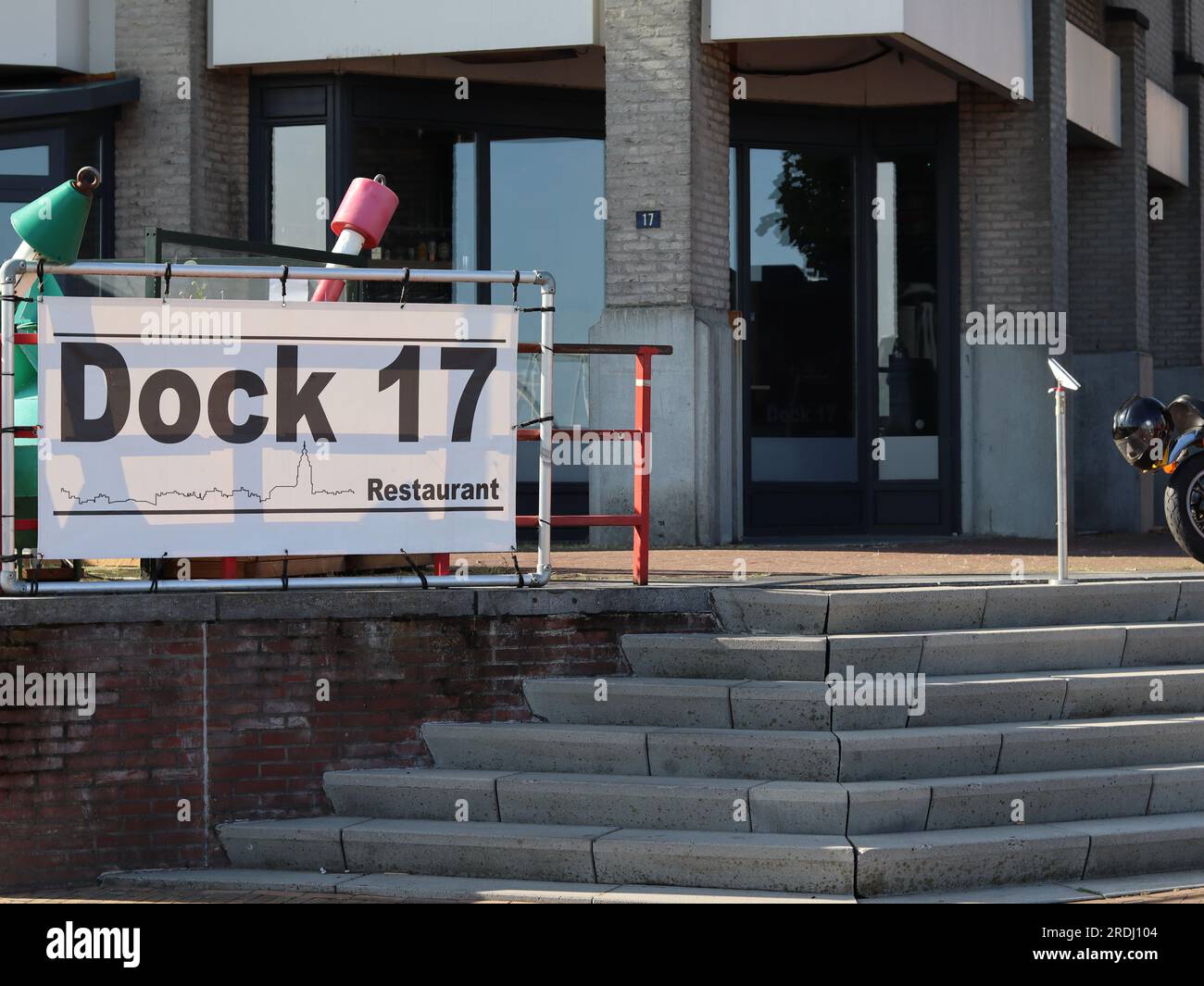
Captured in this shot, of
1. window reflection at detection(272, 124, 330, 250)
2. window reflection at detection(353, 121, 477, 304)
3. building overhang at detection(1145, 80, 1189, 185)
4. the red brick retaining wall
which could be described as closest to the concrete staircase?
the red brick retaining wall

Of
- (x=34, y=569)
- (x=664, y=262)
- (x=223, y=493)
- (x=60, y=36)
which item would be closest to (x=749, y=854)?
(x=223, y=493)

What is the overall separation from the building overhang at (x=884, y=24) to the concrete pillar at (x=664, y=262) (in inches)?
12.2

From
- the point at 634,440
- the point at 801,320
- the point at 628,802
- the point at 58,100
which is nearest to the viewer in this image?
the point at 628,802

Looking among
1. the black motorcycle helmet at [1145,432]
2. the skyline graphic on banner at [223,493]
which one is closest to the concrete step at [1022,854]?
the skyline graphic on banner at [223,493]

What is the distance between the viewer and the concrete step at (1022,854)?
606 centimetres

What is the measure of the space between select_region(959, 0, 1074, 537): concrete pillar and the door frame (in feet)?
0.41

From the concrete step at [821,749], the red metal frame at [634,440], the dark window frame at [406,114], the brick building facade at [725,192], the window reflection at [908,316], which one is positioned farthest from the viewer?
the window reflection at [908,316]

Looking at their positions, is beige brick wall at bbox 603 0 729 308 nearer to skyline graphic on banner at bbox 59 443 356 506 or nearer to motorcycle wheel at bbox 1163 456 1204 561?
motorcycle wheel at bbox 1163 456 1204 561

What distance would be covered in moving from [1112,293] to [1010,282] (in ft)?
9.75

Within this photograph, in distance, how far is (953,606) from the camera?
755 centimetres

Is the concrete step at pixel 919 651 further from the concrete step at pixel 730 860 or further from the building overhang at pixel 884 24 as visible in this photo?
the building overhang at pixel 884 24

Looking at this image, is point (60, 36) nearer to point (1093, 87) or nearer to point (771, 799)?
point (771, 799)
